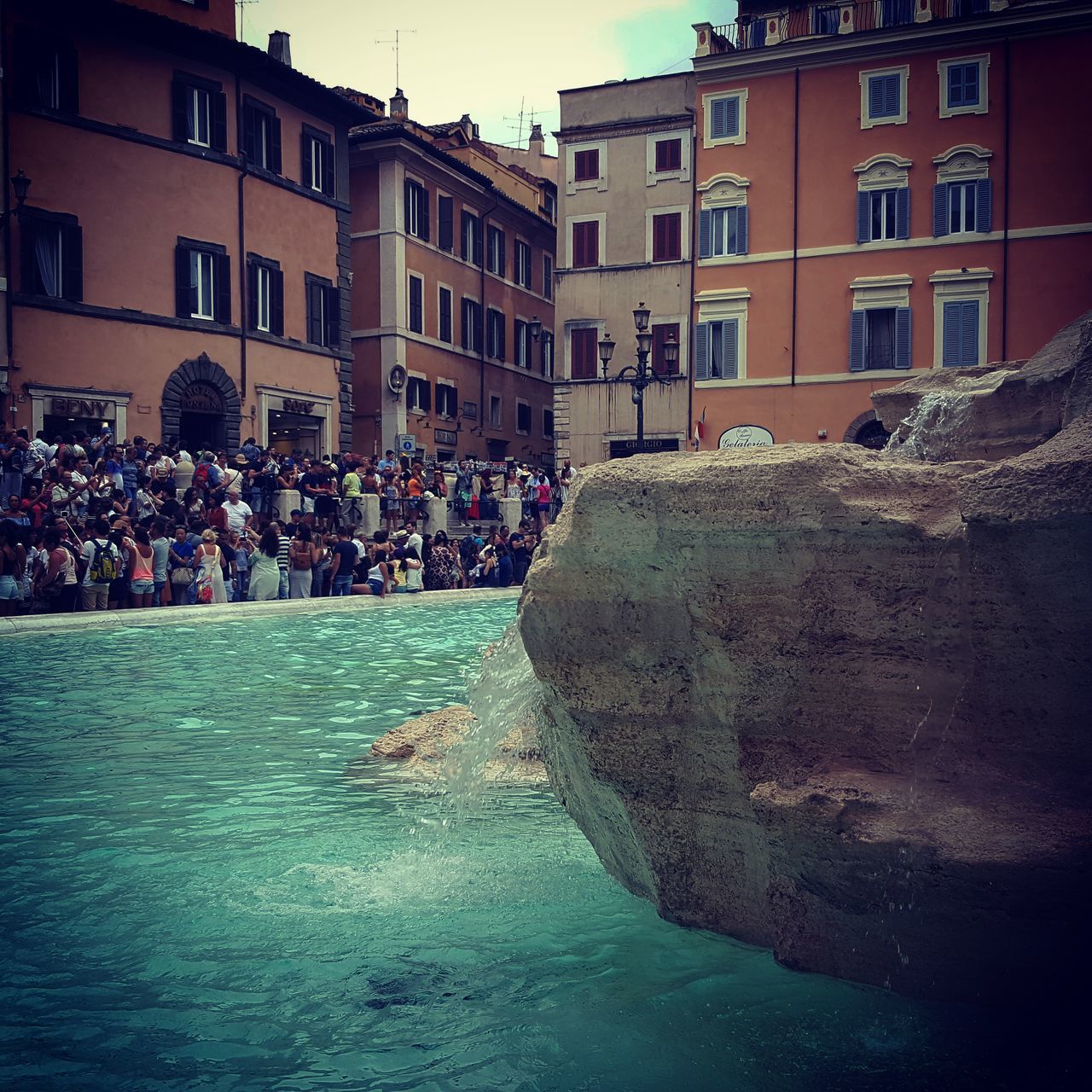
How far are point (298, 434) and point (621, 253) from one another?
12137 millimetres

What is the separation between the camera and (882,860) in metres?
3.42

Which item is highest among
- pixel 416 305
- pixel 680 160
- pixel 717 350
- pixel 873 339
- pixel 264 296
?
pixel 680 160

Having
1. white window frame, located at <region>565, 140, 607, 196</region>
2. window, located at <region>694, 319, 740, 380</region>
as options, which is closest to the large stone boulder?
window, located at <region>694, 319, 740, 380</region>

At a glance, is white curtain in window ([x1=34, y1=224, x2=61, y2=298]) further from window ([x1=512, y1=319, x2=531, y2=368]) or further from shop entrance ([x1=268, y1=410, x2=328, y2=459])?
window ([x1=512, y1=319, x2=531, y2=368])

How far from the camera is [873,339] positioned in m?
32.7

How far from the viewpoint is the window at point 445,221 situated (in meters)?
38.3

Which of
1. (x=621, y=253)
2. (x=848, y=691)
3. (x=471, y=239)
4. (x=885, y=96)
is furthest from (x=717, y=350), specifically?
(x=848, y=691)

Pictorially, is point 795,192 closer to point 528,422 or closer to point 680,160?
point 680,160

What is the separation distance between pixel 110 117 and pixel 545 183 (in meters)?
23.2

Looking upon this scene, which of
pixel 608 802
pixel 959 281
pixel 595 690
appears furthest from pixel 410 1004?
pixel 959 281

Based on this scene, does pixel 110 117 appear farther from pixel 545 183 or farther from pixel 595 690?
pixel 595 690

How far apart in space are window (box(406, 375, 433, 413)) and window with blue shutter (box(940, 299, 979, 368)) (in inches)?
629

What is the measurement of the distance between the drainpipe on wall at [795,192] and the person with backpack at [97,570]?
2260 cm

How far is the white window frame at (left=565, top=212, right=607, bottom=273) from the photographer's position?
37.1 metres
